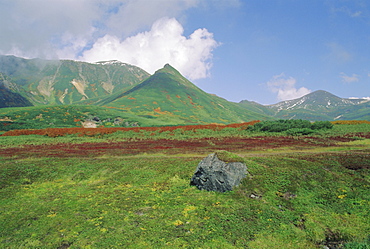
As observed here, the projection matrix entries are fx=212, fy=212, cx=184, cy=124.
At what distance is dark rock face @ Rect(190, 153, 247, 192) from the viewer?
67.1 ft

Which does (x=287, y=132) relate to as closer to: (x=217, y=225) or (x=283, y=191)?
(x=283, y=191)

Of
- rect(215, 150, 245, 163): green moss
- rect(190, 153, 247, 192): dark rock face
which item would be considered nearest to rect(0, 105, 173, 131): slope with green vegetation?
rect(215, 150, 245, 163): green moss

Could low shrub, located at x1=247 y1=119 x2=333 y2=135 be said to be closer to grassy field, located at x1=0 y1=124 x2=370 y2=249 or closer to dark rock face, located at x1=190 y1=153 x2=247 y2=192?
grassy field, located at x1=0 y1=124 x2=370 y2=249

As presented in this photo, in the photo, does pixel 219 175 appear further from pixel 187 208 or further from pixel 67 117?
pixel 67 117

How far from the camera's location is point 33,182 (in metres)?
24.6

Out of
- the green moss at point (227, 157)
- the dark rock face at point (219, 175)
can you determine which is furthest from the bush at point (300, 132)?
the dark rock face at point (219, 175)

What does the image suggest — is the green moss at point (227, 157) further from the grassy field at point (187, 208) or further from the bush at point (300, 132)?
the bush at point (300, 132)

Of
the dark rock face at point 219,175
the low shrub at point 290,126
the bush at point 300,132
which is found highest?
the low shrub at point 290,126

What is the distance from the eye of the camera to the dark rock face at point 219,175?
20464 mm

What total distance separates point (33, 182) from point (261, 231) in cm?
2501

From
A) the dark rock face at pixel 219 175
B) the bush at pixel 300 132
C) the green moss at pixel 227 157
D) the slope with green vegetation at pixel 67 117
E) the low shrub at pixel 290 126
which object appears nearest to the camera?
the dark rock face at pixel 219 175

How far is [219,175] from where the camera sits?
2102 cm

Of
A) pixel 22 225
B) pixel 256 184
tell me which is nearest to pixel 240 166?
pixel 256 184

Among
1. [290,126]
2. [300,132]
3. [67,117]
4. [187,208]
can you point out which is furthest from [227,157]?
[67,117]
